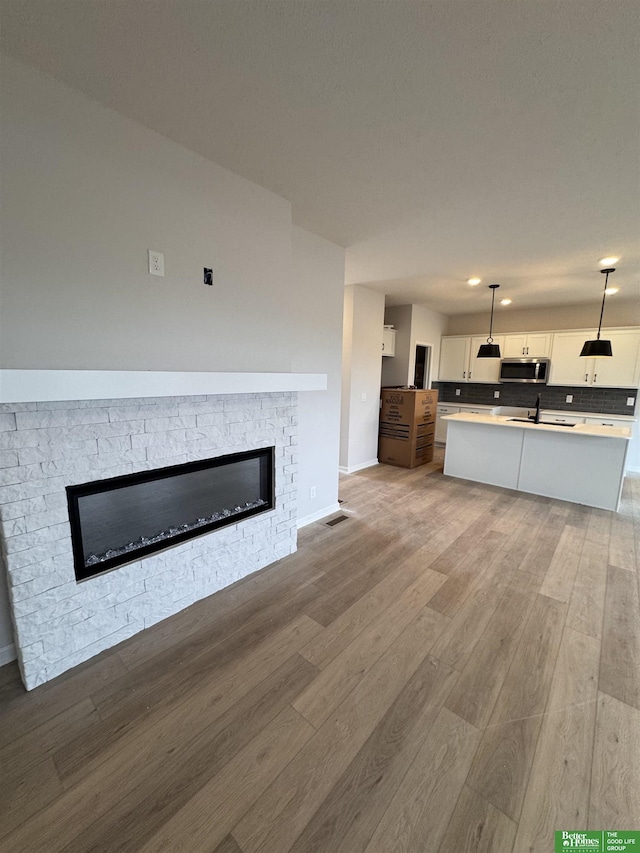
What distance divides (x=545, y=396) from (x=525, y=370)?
70 centimetres

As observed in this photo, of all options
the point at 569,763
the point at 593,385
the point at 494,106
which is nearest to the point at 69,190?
the point at 494,106

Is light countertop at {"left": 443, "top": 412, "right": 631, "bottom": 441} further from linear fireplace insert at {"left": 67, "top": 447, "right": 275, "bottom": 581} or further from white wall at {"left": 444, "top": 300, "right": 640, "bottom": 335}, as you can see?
linear fireplace insert at {"left": 67, "top": 447, "right": 275, "bottom": 581}

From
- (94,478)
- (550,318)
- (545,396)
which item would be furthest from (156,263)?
(545,396)

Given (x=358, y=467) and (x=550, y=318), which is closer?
(x=358, y=467)

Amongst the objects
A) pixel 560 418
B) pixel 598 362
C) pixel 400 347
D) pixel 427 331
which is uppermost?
pixel 427 331

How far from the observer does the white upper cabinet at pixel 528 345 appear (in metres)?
5.76

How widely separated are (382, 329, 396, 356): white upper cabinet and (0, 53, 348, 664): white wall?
345 cm

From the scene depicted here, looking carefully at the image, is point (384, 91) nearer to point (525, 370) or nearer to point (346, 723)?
point (346, 723)

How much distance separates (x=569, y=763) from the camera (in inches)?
51.6

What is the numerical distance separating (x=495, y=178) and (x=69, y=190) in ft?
7.89

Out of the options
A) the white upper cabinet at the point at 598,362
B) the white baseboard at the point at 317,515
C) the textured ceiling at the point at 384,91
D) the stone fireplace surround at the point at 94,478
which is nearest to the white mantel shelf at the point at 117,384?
the stone fireplace surround at the point at 94,478

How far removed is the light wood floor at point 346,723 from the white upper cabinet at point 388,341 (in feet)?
13.4

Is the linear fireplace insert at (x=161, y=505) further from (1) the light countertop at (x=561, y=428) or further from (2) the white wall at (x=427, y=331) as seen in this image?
(2) the white wall at (x=427, y=331)

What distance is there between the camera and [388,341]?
19.1ft
